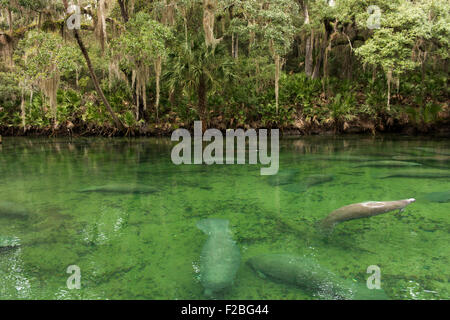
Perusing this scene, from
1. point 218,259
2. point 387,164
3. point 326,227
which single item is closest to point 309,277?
point 218,259

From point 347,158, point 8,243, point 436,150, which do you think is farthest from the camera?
point 436,150

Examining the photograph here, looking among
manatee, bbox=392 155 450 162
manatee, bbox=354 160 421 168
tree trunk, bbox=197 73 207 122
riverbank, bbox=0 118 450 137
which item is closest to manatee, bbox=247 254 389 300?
manatee, bbox=354 160 421 168

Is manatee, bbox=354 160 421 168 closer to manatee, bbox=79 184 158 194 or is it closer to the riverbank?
manatee, bbox=79 184 158 194

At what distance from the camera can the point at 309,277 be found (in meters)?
2.98

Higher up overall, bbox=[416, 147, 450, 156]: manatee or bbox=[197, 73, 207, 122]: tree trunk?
bbox=[197, 73, 207, 122]: tree trunk

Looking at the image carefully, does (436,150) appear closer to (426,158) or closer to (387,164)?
(426,158)

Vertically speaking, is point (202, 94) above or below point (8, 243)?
above

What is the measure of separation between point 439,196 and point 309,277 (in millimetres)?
3722

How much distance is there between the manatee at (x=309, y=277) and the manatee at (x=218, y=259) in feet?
0.75

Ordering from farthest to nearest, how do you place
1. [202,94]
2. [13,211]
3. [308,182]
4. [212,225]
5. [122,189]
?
1. [202,94]
2. [308,182]
3. [122,189]
4. [13,211]
5. [212,225]

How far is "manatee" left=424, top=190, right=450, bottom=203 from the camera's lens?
5289 mm

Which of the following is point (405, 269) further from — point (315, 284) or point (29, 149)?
point (29, 149)

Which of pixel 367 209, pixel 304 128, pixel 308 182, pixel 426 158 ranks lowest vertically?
pixel 308 182

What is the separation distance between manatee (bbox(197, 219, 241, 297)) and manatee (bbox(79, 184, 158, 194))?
226cm
